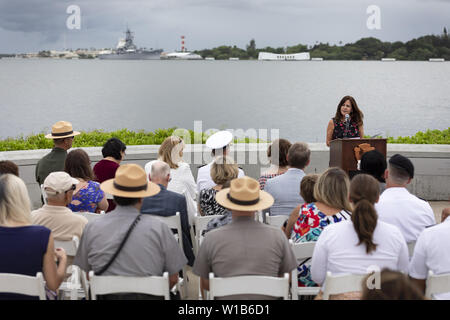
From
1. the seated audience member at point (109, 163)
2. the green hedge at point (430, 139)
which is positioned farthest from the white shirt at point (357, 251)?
the green hedge at point (430, 139)

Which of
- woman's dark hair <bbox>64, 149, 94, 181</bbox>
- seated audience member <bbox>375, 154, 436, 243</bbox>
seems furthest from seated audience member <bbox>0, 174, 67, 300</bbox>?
seated audience member <bbox>375, 154, 436, 243</bbox>

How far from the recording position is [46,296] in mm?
3221

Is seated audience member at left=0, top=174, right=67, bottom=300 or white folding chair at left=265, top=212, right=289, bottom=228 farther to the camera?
white folding chair at left=265, top=212, right=289, bottom=228

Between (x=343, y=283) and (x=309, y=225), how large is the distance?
879 millimetres

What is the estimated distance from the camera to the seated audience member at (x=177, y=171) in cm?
536

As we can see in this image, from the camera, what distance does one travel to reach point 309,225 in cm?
374

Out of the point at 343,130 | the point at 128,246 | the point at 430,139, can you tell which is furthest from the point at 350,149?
the point at 430,139

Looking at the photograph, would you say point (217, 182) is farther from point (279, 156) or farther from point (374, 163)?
point (374, 163)

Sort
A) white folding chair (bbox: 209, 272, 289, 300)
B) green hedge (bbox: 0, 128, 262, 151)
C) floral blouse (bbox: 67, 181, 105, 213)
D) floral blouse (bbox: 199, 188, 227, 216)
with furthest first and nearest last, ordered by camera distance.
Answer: green hedge (bbox: 0, 128, 262, 151) < floral blouse (bbox: 199, 188, 227, 216) < floral blouse (bbox: 67, 181, 105, 213) < white folding chair (bbox: 209, 272, 289, 300)

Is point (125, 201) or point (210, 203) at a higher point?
point (125, 201)

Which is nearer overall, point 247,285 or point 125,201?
point 247,285

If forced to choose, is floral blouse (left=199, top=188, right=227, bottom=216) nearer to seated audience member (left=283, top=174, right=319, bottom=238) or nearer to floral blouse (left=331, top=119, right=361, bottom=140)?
seated audience member (left=283, top=174, right=319, bottom=238)

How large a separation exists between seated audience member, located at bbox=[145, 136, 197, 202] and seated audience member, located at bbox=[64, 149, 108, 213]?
2.65 feet

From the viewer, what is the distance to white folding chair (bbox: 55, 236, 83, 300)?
350 cm
